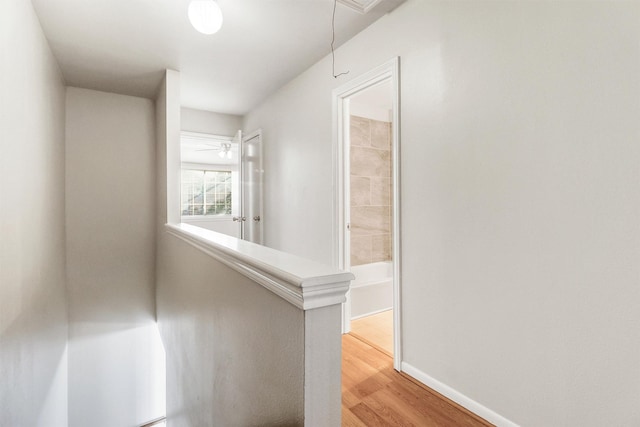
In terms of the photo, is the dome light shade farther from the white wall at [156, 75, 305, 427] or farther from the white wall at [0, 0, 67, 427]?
the white wall at [156, 75, 305, 427]

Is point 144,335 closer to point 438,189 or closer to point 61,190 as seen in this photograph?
point 61,190

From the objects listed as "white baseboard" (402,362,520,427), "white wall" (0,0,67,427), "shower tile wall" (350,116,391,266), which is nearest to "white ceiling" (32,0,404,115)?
"white wall" (0,0,67,427)

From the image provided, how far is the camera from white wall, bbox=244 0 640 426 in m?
1.14

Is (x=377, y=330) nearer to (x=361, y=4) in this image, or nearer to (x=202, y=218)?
(x=361, y=4)

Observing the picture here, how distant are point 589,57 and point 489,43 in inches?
17.7

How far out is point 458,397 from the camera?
168 cm

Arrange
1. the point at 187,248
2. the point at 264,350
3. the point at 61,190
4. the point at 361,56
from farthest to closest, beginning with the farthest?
the point at 61,190 < the point at 361,56 < the point at 187,248 < the point at 264,350

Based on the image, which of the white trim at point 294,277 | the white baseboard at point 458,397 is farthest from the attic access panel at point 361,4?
the white baseboard at point 458,397

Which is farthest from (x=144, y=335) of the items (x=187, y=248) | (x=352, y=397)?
(x=352, y=397)

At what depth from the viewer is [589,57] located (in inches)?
47.3

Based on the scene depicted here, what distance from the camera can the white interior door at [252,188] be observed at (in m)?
3.82

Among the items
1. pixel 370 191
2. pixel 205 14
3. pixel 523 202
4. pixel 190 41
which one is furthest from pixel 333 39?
pixel 523 202

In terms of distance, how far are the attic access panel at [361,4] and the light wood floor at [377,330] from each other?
240cm

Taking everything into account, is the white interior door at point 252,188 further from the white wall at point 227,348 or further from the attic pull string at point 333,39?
the attic pull string at point 333,39
